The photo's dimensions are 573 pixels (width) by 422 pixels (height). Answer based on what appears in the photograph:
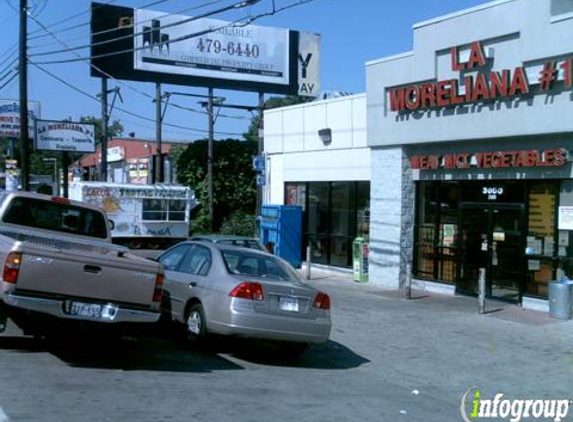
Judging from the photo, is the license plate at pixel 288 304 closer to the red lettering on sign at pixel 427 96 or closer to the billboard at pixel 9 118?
the red lettering on sign at pixel 427 96

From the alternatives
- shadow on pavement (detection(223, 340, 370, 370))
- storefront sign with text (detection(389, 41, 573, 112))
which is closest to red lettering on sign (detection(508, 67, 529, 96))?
storefront sign with text (detection(389, 41, 573, 112))

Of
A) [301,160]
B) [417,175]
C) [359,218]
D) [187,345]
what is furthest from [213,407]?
[301,160]

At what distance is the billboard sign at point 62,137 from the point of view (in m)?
33.0

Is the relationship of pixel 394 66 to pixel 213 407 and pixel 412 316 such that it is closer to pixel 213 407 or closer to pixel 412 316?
pixel 412 316

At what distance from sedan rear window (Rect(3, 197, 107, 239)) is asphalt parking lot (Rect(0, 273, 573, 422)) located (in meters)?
1.66

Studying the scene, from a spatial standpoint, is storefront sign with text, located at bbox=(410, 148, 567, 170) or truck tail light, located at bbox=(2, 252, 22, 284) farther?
storefront sign with text, located at bbox=(410, 148, 567, 170)

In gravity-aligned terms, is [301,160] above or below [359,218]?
above

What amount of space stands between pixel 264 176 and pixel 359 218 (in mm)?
4055

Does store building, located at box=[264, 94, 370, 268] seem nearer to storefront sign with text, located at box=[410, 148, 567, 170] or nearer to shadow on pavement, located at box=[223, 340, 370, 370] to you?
storefront sign with text, located at box=[410, 148, 567, 170]

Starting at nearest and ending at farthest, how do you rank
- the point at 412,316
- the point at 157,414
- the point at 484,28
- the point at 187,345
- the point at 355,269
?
1. the point at 157,414
2. the point at 187,345
3. the point at 412,316
4. the point at 484,28
5. the point at 355,269

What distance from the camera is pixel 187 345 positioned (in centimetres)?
1034

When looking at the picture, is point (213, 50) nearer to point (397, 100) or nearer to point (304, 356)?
point (397, 100)

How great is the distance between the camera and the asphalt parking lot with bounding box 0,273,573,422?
6824 mm

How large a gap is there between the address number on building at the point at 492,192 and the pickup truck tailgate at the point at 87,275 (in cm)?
962
